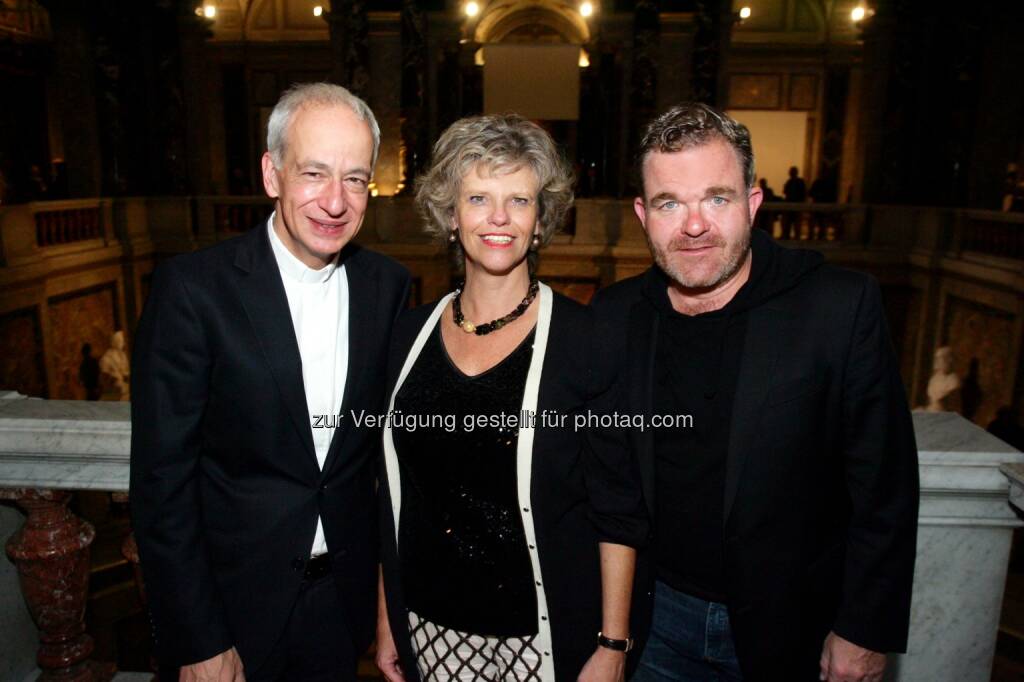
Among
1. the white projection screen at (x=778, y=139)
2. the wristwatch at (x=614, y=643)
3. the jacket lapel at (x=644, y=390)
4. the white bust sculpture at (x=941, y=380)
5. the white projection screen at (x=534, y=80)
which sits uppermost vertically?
the white projection screen at (x=534, y=80)

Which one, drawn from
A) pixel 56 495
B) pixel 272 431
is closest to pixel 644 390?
pixel 272 431

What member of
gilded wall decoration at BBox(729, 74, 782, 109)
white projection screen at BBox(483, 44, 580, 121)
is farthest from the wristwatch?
gilded wall decoration at BBox(729, 74, 782, 109)

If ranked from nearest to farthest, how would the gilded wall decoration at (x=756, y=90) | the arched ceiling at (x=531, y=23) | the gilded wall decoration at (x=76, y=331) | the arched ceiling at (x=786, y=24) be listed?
the gilded wall decoration at (x=76, y=331), the arched ceiling at (x=531, y=23), the arched ceiling at (x=786, y=24), the gilded wall decoration at (x=756, y=90)

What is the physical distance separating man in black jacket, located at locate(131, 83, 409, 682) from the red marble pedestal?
0.49 metres

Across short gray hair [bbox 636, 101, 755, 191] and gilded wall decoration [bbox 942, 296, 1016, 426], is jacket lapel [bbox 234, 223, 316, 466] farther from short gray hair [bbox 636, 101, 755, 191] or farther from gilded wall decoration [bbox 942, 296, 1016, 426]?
gilded wall decoration [bbox 942, 296, 1016, 426]

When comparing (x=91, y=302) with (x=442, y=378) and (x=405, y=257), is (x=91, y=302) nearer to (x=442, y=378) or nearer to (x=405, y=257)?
(x=405, y=257)

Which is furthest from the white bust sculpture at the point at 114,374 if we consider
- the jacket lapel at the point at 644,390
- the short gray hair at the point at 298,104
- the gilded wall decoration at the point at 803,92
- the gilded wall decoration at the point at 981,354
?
the gilded wall decoration at the point at 803,92

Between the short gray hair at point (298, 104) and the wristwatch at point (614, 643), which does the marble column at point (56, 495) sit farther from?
the wristwatch at point (614, 643)

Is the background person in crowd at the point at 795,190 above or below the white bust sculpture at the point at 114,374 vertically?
above

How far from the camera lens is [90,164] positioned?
13.1 meters

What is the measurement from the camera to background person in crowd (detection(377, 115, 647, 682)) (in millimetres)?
1962

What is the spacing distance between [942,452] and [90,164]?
14230mm

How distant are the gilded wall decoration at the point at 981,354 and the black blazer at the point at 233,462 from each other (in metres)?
10.6

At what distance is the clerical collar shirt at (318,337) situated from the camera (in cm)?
201
